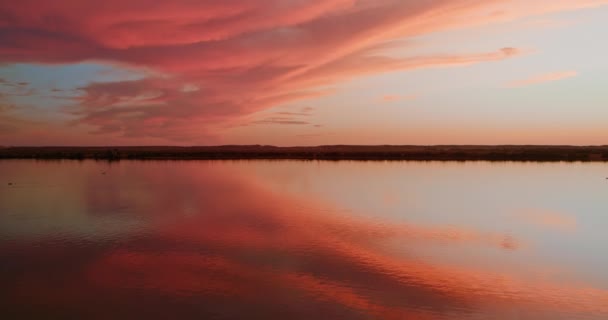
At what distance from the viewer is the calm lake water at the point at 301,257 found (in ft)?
26.8

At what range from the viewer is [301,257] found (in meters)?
11.3

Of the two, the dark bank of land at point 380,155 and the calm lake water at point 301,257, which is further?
the dark bank of land at point 380,155

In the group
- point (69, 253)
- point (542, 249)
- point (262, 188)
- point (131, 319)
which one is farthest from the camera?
point (262, 188)

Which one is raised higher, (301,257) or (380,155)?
(380,155)

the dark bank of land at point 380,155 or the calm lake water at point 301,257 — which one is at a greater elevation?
the dark bank of land at point 380,155

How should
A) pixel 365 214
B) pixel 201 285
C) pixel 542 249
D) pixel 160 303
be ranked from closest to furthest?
pixel 160 303, pixel 201 285, pixel 542 249, pixel 365 214

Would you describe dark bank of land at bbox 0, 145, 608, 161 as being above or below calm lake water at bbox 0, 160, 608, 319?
above

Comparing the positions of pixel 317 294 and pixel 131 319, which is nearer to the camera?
pixel 131 319

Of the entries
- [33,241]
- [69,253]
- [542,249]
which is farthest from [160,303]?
[542,249]

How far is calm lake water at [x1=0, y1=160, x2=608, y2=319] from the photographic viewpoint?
8164mm

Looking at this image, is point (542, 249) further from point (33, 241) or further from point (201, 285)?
point (33, 241)

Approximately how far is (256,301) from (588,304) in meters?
6.43

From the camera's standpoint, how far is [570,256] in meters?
12.0

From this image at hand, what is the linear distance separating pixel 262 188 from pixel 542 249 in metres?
17.0
